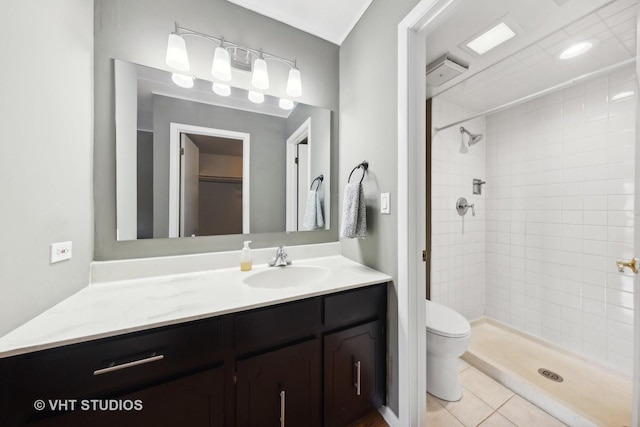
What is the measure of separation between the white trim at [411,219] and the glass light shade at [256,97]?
0.84 meters

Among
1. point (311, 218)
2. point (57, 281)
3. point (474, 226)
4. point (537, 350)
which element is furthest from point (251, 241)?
point (537, 350)

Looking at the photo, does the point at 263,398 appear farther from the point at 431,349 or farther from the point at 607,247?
the point at 607,247

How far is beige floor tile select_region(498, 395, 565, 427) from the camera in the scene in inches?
48.5

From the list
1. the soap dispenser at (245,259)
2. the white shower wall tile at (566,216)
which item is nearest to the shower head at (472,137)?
the white shower wall tile at (566,216)

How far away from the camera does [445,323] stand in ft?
4.71

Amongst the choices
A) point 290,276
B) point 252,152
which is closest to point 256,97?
point 252,152

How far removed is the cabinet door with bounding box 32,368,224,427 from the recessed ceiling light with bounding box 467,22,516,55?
2155 mm

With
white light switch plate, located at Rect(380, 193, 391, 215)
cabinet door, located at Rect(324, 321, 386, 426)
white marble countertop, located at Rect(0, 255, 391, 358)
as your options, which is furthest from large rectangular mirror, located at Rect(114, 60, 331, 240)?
cabinet door, located at Rect(324, 321, 386, 426)

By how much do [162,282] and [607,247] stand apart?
118 inches

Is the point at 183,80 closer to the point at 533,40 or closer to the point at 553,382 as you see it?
the point at 533,40

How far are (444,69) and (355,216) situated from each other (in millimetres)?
1286

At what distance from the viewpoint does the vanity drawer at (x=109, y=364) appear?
58 cm

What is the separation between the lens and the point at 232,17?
135cm

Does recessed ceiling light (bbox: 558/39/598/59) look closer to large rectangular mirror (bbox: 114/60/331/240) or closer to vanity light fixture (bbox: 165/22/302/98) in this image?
large rectangular mirror (bbox: 114/60/331/240)
